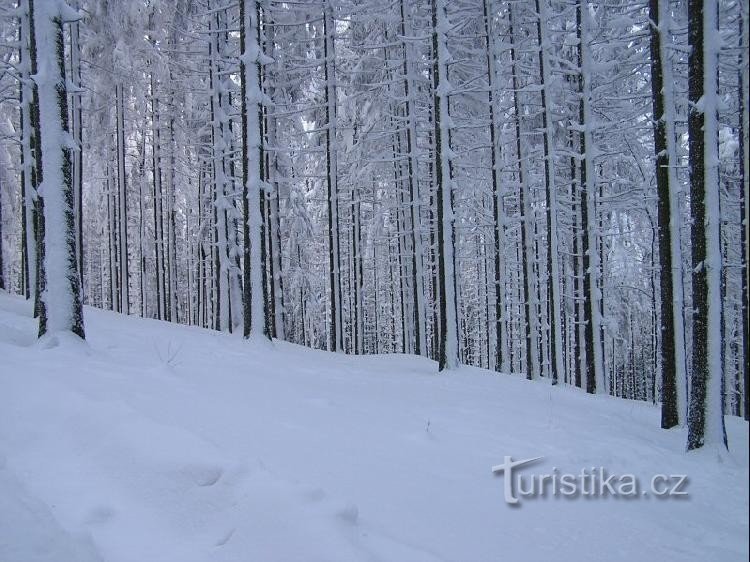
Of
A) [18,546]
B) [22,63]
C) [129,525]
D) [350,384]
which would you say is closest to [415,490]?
[129,525]

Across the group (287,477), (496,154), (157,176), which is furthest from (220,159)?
(287,477)

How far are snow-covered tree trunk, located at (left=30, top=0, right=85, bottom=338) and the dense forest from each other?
0.10 ft

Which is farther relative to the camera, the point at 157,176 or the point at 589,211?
the point at 157,176

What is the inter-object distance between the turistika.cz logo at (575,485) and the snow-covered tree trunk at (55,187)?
21.9 feet

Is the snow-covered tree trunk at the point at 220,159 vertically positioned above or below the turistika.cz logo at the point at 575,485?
above

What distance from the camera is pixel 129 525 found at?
3.45 meters

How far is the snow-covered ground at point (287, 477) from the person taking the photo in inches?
132

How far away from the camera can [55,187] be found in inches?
322

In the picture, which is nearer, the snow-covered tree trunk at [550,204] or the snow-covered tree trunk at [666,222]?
the snow-covered tree trunk at [666,222]

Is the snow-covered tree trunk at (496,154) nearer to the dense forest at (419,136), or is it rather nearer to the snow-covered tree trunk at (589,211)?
the dense forest at (419,136)

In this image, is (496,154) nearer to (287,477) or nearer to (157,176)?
(287,477)

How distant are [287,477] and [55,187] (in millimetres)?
6624

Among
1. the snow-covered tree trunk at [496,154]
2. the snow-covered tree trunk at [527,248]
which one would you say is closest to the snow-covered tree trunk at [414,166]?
the snow-covered tree trunk at [496,154]

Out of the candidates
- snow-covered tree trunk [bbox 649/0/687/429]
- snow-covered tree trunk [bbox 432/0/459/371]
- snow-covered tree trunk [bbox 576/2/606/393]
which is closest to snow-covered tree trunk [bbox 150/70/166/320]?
snow-covered tree trunk [bbox 432/0/459/371]
